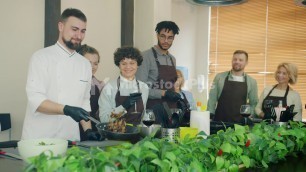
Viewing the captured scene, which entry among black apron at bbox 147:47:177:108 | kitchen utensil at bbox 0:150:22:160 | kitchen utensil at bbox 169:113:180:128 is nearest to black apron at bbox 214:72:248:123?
black apron at bbox 147:47:177:108

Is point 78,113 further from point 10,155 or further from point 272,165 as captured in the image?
point 272,165

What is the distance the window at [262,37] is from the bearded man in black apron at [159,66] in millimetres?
2069

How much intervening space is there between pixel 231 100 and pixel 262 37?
1.63m

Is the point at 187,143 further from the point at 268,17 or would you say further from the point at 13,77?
the point at 268,17

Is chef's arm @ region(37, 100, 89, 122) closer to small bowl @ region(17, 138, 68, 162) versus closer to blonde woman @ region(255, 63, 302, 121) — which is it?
small bowl @ region(17, 138, 68, 162)

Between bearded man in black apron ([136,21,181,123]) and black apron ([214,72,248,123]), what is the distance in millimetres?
753

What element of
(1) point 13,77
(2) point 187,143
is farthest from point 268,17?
(2) point 187,143

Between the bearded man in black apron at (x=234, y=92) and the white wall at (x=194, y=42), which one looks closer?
the bearded man in black apron at (x=234, y=92)

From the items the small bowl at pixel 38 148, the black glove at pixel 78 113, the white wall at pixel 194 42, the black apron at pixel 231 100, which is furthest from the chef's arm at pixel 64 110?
the white wall at pixel 194 42

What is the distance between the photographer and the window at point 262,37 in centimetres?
473

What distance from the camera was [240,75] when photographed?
3785 millimetres

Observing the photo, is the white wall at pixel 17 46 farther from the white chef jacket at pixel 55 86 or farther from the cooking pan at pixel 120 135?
the cooking pan at pixel 120 135

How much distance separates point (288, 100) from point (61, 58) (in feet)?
7.93

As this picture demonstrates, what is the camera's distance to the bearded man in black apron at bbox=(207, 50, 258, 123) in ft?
12.1
